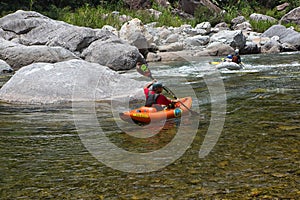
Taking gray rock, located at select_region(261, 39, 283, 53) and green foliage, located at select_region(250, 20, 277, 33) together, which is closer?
gray rock, located at select_region(261, 39, 283, 53)

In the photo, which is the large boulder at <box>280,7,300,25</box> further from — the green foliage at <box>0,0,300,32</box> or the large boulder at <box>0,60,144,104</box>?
the large boulder at <box>0,60,144,104</box>

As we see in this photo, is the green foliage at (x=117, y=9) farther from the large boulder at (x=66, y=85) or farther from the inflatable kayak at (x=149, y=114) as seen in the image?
the inflatable kayak at (x=149, y=114)

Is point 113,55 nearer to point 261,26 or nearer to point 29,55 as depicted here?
point 29,55

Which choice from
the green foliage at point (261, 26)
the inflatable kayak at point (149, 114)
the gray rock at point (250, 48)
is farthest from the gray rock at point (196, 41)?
the inflatable kayak at point (149, 114)

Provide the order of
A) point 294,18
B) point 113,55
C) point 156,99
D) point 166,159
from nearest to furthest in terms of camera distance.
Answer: point 166,159 → point 156,99 → point 113,55 → point 294,18

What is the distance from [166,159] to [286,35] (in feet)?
63.6

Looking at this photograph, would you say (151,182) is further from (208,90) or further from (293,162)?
(208,90)

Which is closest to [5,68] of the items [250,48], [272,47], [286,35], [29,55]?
[29,55]

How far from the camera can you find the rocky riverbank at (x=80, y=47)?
748 centimetres

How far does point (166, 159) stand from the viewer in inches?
149

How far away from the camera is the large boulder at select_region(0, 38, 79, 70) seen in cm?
1195

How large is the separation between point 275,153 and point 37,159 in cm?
243

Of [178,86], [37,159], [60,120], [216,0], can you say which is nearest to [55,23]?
[178,86]

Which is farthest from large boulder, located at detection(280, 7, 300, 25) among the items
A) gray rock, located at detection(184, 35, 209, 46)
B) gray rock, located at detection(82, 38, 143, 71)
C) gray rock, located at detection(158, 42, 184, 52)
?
gray rock, located at detection(82, 38, 143, 71)
